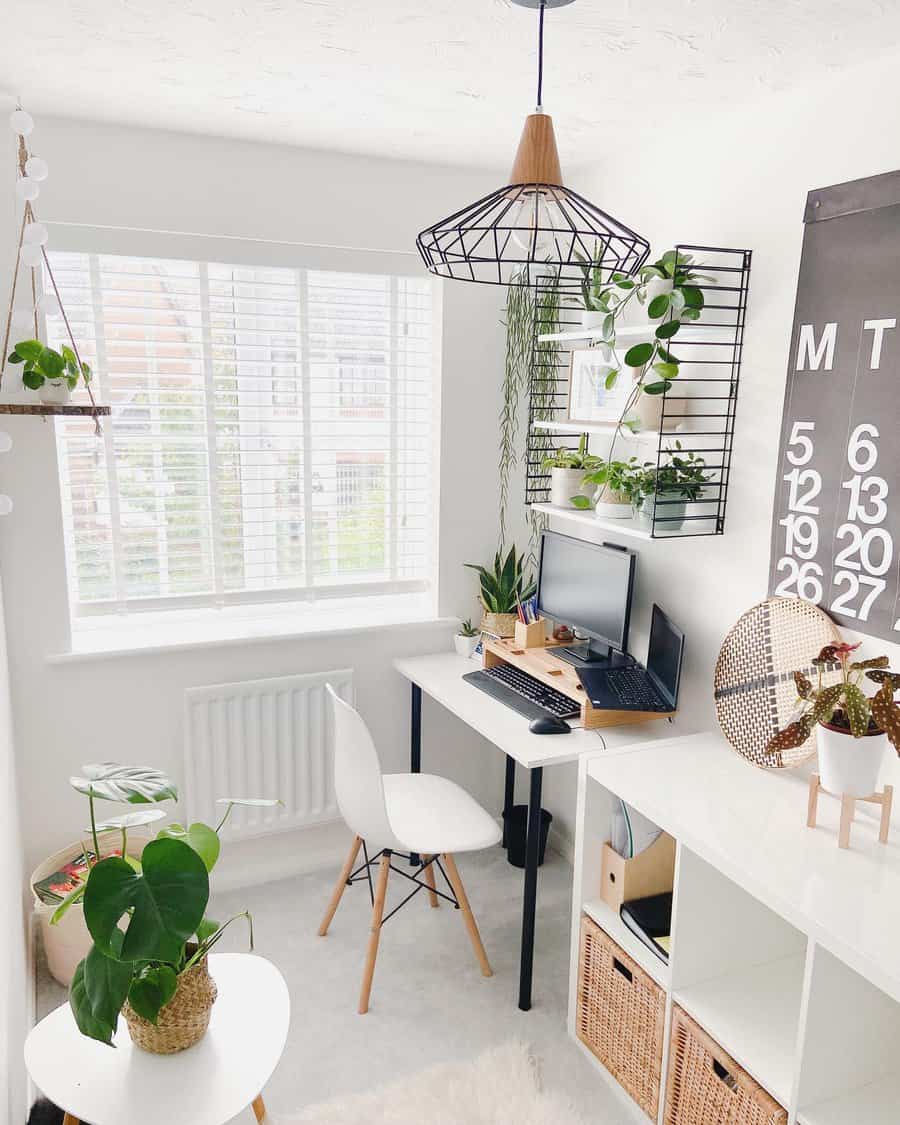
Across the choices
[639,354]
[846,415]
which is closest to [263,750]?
[639,354]

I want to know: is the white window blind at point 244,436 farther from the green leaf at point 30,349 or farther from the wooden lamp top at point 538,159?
the wooden lamp top at point 538,159

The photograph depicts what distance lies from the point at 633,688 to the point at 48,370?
1.82 metres

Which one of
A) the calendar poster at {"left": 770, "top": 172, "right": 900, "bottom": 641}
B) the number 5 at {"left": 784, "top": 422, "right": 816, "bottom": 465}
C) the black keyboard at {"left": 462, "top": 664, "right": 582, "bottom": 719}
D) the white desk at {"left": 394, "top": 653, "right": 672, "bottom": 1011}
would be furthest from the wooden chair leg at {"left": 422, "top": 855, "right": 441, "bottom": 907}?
the number 5 at {"left": 784, "top": 422, "right": 816, "bottom": 465}

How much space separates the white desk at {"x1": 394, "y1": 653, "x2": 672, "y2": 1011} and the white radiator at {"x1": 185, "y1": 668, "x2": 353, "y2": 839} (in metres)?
0.37

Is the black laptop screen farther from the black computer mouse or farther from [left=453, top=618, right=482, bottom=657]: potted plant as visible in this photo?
[left=453, top=618, right=482, bottom=657]: potted plant

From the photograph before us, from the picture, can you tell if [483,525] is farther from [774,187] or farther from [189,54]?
[189,54]

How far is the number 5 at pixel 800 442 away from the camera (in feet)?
6.84

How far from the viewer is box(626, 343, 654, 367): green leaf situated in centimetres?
226

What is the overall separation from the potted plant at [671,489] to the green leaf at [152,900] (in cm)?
143

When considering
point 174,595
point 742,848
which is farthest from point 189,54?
point 742,848

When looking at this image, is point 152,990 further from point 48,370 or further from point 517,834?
point 517,834

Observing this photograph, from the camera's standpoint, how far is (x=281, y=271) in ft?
9.29

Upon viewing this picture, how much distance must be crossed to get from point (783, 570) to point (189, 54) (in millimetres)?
1833

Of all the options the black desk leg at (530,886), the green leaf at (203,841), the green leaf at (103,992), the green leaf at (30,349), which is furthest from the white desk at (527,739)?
the green leaf at (30,349)
